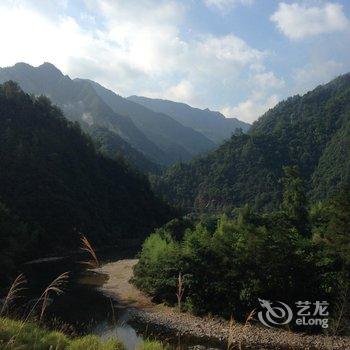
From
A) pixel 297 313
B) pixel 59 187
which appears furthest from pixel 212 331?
pixel 59 187

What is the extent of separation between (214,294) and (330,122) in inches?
6253

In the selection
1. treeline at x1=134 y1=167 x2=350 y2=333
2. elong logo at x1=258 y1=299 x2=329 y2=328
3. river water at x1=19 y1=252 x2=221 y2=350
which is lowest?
river water at x1=19 y1=252 x2=221 y2=350

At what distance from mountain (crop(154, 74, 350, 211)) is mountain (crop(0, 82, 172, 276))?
41319mm

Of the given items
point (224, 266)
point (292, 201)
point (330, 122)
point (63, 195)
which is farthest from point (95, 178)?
point (330, 122)

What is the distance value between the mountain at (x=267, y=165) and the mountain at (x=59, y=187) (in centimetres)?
4132

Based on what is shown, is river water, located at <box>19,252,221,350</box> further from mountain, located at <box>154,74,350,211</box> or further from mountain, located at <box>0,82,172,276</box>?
mountain, located at <box>154,74,350,211</box>

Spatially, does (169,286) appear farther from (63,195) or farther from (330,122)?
A: (330,122)

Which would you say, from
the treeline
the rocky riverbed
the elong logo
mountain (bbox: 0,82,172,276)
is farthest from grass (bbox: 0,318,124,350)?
mountain (bbox: 0,82,172,276)

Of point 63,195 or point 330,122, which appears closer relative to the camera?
point 63,195

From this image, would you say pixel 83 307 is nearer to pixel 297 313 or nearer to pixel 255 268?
pixel 255 268

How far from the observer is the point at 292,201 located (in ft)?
182

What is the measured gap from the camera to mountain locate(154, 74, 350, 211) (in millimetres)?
142625

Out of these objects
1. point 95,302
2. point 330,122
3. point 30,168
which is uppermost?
point 330,122

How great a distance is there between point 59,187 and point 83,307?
2164 inches
